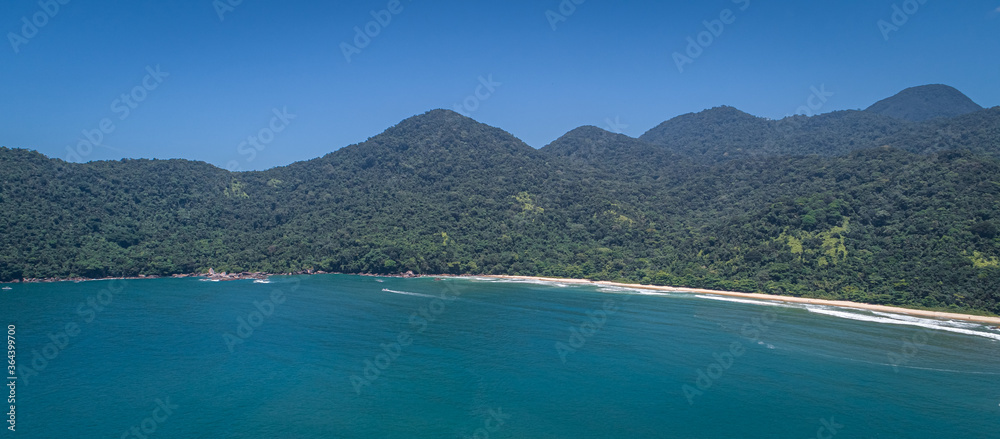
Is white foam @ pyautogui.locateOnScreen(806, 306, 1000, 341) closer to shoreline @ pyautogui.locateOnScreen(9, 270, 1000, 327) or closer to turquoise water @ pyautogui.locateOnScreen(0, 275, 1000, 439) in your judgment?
turquoise water @ pyautogui.locateOnScreen(0, 275, 1000, 439)

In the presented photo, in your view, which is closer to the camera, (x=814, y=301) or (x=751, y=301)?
(x=814, y=301)

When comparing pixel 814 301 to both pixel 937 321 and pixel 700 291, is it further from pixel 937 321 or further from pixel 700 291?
pixel 700 291

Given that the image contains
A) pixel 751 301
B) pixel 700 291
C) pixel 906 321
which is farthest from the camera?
pixel 700 291

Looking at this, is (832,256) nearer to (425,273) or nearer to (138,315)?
(425,273)

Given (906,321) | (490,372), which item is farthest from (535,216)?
(490,372)

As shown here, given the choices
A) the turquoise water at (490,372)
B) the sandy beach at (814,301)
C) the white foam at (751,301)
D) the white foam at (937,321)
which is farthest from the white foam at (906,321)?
the white foam at (751,301)

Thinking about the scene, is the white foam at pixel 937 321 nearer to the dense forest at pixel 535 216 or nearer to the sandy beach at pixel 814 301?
the sandy beach at pixel 814 301
